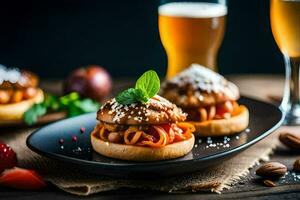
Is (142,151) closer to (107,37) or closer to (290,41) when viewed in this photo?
(290,41)

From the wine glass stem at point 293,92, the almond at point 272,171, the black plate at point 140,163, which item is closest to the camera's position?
the black plate at point 140,163

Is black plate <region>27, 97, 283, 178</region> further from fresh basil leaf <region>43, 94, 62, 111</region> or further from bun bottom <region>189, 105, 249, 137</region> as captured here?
fresh basil leaf <region>43, 94, 62, 111</region>

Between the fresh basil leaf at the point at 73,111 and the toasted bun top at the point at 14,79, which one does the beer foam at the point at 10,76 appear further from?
the fresh basil leaf at the point at 73,111

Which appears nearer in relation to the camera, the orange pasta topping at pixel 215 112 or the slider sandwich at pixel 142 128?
the slider sandwich at pixel 142 128

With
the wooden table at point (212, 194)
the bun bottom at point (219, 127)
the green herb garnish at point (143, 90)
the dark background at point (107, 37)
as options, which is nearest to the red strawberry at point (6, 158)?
the wooden table at point (212, 194)

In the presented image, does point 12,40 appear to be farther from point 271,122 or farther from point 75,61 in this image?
point 271,122

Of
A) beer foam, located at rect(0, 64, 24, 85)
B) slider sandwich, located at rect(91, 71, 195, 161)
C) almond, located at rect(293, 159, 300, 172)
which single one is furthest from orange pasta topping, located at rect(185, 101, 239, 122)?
beer foam, located at rect(0, 64, 24, 85)
